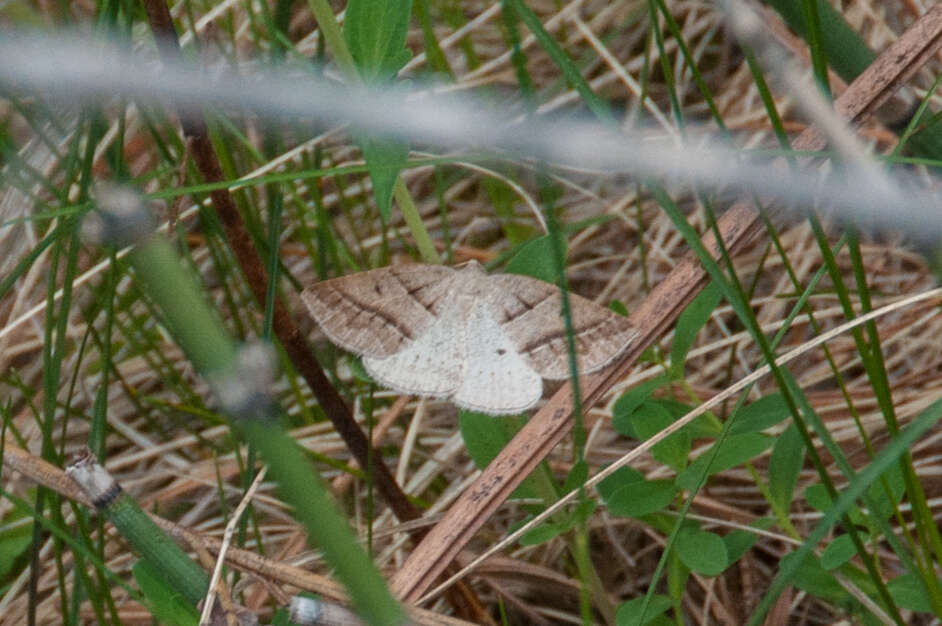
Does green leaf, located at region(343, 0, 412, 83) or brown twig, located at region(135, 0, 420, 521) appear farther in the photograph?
brown twig, located at region(135, 0, 420, 521)

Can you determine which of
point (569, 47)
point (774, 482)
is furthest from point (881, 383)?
point (569, 47)

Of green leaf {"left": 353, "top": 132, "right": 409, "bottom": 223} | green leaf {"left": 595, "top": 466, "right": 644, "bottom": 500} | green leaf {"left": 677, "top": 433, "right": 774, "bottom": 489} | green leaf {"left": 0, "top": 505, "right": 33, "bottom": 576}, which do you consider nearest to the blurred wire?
green leaf {"left": 353, "top": 132, "right": 409, "bottom": 223}

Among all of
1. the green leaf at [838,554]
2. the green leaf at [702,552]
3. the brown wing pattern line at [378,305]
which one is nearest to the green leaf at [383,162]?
the brown wing pattern line at [378,305]

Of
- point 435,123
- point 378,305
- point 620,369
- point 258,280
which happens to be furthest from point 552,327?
point 435,123

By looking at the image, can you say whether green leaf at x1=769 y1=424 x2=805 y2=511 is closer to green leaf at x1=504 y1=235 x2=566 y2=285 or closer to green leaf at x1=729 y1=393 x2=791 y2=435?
green leaf at x1=729 y1=393 x2=791 y2=435

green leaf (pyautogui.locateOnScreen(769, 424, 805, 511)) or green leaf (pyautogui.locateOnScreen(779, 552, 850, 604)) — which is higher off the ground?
green leaf (pyautogui.locateOnScreen(769, 424, 805, 511))

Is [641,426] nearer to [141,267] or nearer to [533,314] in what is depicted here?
[533,314]
